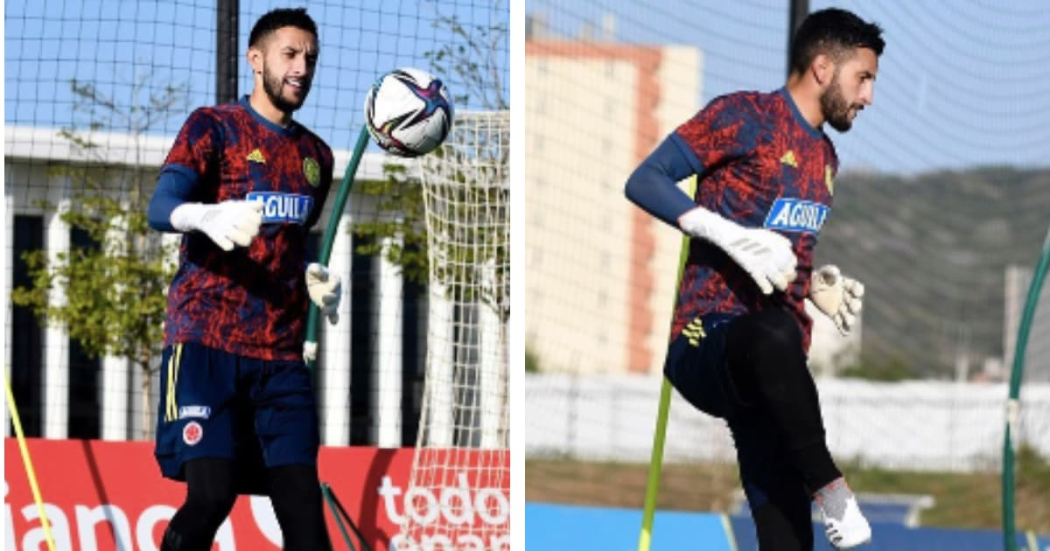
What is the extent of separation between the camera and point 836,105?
4.68 meters

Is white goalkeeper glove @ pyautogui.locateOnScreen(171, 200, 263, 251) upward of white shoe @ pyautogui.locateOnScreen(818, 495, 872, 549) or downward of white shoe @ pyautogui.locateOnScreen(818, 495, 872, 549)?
upward

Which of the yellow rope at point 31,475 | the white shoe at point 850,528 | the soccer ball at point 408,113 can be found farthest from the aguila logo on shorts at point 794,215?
the yellow rope at point 31,475

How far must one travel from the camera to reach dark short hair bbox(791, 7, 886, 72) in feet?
15.4

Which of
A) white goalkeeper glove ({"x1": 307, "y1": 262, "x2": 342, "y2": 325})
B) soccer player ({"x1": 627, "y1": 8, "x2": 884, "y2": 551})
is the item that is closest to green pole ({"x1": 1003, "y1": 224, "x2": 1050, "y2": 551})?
soccer player ({"x1": 627, "y1": 8, "x2": 884, "y2": 551})

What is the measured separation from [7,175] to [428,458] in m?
4.82

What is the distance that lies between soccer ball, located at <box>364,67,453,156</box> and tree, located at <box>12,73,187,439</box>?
2491mm

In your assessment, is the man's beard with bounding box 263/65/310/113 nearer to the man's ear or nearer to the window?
the man's ear

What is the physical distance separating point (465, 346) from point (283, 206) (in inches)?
105

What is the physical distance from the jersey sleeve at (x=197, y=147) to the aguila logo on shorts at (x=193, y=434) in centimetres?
69

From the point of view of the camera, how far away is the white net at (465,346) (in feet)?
23.4

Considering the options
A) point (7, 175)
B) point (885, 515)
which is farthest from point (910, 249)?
point (7, 175)

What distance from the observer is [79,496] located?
7234 mm

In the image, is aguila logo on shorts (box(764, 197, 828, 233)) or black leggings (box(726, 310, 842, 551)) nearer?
black leggings (box(726, 310, 842, 551))

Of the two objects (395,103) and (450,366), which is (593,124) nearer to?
(450,366)
